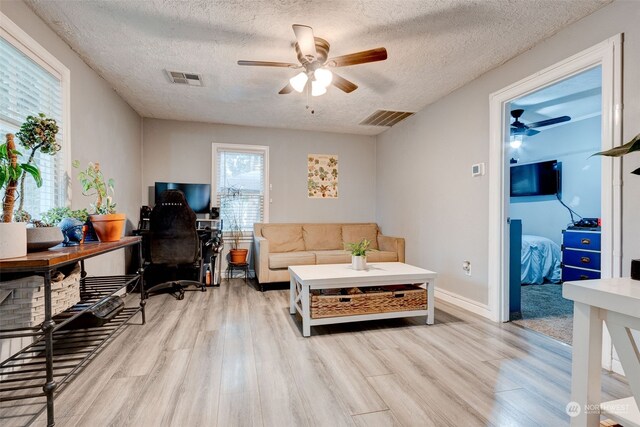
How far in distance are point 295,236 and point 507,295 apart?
9.30 feet

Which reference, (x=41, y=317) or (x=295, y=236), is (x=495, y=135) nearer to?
(x=295, y=236)

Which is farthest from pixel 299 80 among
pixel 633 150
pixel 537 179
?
pixel 537 179

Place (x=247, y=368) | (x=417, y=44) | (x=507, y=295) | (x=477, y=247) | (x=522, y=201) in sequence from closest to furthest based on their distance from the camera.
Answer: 1. (x=247, y=368)
2. (x=417, y=44)
3. (x=507, y=295)
4. (x=477, y=247)
5. (x=522, y=201)

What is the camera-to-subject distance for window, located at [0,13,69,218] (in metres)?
1.81

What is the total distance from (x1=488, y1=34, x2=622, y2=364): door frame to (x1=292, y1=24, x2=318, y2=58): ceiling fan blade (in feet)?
5.95

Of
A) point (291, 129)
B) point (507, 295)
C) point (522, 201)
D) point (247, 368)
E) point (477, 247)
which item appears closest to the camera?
point (247, 368)

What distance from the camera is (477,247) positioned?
3.01 meters

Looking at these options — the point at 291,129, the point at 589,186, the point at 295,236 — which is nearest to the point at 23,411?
the point at 295,236

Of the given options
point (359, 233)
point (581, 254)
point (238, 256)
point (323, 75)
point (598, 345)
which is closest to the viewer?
point (598, 345)

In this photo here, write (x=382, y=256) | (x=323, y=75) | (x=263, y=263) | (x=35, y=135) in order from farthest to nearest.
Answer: (x=382, y=256) → (x=263, y=263) → (x=323, y=75) → (x=35, y=135)

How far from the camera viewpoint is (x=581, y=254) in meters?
3.69

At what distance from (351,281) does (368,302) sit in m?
0.24

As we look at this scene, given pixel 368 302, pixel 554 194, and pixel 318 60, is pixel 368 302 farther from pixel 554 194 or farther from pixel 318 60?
pixel 554 194

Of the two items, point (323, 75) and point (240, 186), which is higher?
point (323, 75)
